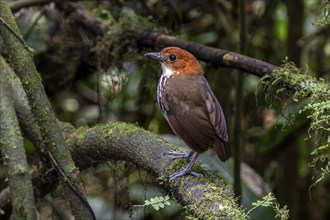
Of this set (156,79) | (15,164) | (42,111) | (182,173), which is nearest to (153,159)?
(182,173)

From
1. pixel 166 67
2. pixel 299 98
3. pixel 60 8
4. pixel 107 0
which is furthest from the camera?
pixel 107 0

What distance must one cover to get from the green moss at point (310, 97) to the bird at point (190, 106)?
0.99 feet

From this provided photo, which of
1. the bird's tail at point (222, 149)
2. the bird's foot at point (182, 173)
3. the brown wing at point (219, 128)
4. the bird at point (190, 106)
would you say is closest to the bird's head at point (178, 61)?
the bird at point (190, 106)

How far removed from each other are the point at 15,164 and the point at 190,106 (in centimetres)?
136

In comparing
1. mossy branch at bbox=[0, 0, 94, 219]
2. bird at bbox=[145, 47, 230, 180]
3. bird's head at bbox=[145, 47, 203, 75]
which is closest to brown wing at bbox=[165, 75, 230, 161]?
bird at bbox=[145, 47, 230, 180]

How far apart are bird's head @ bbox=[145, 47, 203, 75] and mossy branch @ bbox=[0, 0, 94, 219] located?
1.18 meters

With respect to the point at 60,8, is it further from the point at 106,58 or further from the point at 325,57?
the point at 325,57

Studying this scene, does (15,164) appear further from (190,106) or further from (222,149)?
(190,106)

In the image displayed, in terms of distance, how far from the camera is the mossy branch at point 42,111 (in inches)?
103

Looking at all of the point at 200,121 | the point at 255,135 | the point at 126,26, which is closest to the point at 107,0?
the point at 126,26

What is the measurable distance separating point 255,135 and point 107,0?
1.59 meters

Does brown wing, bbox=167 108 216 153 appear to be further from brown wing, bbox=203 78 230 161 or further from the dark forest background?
the dark forest background

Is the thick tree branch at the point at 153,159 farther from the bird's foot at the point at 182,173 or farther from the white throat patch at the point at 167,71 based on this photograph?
the white throat patch at the point at 167,71

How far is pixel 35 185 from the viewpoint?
3469 mm
